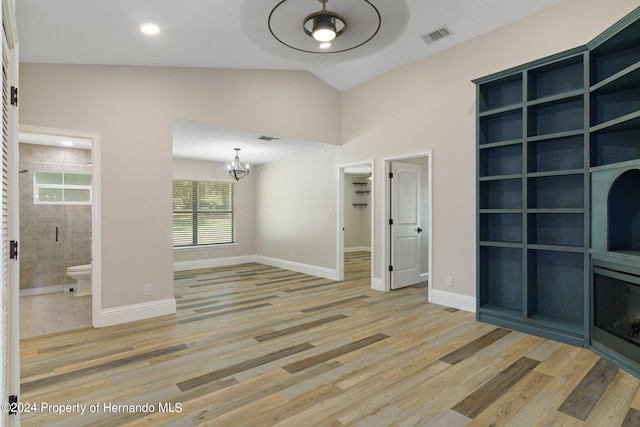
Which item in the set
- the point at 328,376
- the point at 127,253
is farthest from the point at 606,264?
the point at 127,253

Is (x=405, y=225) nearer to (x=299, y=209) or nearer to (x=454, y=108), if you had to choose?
(x=454, y=108)

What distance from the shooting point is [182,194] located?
310 inches

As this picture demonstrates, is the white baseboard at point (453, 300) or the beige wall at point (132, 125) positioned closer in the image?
the beige wall at point (132, 125)

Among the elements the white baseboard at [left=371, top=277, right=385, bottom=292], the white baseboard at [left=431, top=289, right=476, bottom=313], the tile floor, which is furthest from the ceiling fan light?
the tile floor

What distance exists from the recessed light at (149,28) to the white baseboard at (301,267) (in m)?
4.72

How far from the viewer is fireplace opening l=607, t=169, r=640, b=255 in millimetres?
3080

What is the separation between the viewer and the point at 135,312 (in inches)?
162

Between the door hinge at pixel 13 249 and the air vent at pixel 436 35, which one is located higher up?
the air vent at pixel 436 35

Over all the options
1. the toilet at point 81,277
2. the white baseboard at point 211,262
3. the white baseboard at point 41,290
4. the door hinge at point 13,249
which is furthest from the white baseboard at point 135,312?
the white baseboard at point 211,262

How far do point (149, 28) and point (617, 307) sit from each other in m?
4.87

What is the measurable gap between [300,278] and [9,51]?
17.9ft

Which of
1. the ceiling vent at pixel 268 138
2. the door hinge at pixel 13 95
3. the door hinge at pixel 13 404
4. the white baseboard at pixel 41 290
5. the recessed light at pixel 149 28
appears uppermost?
the recessed light at pixel 149 28

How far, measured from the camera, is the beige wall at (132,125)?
12.2ft

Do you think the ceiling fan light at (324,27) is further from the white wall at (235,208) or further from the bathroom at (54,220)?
the white wall at (235,208)
